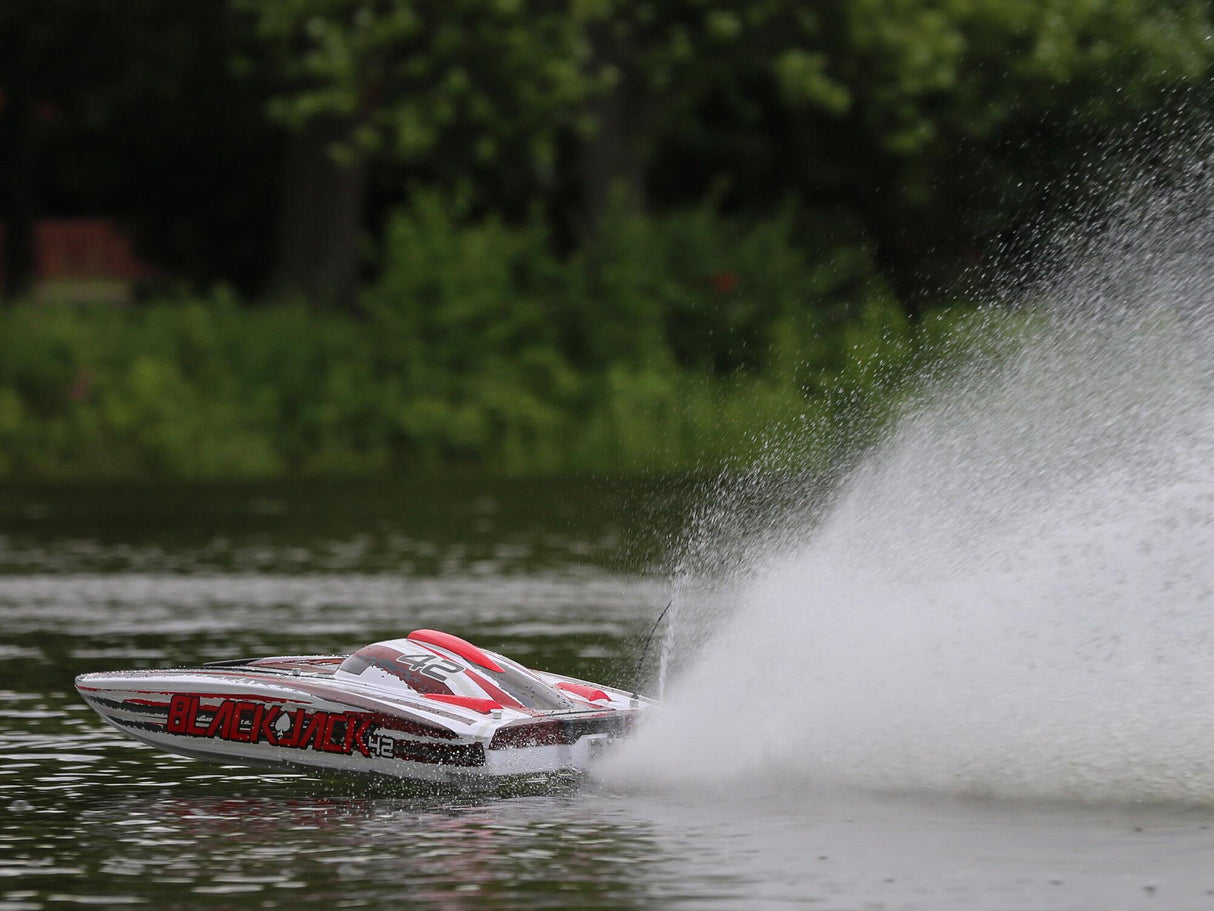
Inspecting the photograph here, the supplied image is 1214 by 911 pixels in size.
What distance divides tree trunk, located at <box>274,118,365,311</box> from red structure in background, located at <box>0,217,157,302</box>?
20030 mm

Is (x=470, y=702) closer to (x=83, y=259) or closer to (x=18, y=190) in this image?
(x=18, y=190)

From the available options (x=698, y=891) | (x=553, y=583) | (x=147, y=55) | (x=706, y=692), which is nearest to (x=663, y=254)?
(x=147, y=55)

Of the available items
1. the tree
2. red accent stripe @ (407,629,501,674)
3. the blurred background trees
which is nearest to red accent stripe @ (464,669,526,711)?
red accent stripe @ (407,629,501,674)

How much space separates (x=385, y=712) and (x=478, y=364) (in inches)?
933

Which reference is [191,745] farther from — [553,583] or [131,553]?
[131,553]

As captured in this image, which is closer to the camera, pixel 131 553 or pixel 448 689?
pixel 448 689

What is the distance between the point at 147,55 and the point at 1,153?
5008 millimetres

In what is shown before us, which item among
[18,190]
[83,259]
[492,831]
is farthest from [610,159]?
[492,831]

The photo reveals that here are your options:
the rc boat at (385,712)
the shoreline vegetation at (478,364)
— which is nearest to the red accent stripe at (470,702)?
the rc boat at (385,712)

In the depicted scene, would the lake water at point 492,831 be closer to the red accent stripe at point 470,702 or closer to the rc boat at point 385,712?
the rc boat at point 385,712

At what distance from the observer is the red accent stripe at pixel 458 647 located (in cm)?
1336

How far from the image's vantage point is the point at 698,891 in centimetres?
1022

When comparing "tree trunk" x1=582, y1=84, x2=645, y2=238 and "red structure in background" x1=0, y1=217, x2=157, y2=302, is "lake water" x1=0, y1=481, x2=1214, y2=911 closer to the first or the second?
"tree trunk" x1=582, y1=84, x2=645, y2=238

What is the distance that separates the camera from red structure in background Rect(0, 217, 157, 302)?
60.1 metres
